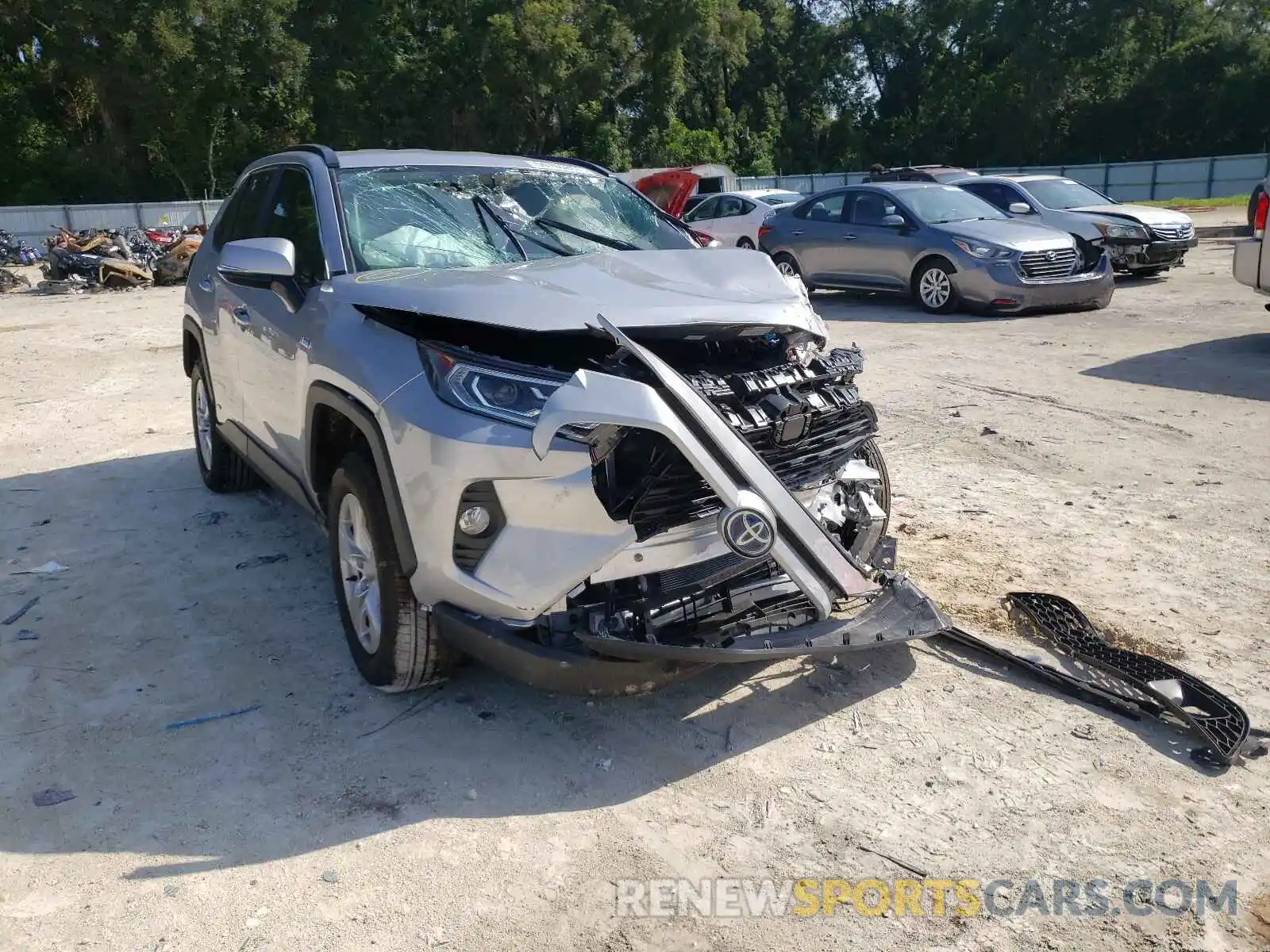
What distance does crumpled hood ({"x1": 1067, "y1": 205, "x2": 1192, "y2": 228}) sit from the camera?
14.4 m

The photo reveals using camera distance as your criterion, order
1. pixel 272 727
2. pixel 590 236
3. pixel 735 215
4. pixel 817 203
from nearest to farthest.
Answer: pixel 272 727
pixel 590 236
pixel 817 203
pixel 735 215

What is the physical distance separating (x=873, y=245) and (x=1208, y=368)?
5.19 metres

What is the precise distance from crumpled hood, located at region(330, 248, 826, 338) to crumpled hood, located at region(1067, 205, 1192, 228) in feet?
40.1

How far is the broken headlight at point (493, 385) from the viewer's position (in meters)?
3.07

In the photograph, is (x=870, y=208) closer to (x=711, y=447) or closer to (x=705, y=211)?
(x=705, y=211)

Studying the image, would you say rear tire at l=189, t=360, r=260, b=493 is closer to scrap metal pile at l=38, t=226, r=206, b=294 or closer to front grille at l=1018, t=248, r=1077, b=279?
front grille at l=1018, t=248, r=1077, b=279

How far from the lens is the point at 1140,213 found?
48.3ft

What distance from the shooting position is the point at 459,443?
119 inches

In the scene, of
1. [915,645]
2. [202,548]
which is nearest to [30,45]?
[202,548]

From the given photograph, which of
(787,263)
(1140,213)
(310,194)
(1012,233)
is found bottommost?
(787,263)

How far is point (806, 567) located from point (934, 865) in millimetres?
894

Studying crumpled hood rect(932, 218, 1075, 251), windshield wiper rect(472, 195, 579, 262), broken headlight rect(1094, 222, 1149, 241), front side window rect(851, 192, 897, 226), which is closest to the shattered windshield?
windshield wiper rect(472, 195, 579, 262)

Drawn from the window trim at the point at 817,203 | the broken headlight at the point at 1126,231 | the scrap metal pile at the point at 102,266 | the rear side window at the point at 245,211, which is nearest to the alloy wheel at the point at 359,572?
the rear side window at the point at 245,211

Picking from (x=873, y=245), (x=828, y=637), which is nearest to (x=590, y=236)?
(x=828, y=637)
